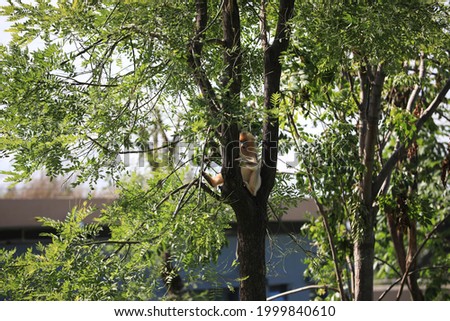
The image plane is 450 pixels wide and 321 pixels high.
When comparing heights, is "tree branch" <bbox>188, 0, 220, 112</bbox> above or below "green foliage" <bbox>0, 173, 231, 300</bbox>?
above

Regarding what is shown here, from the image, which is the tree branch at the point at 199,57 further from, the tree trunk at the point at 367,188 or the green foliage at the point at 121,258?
the tree trunk at the point at 367,188

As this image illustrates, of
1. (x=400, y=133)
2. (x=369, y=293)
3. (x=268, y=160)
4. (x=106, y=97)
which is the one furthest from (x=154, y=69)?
(x=369, y=293)

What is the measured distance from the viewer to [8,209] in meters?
6.51

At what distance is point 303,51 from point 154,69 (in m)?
1.01

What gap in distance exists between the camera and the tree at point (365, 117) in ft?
10.5

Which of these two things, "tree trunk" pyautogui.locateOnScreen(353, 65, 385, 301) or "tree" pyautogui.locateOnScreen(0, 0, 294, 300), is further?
"tree trunk" pyautogui.locateOnScreen(353, 65, 385, 301)

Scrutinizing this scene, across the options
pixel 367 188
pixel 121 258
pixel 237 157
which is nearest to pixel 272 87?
pixel 237 157

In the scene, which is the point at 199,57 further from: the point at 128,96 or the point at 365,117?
the point at 365,117
